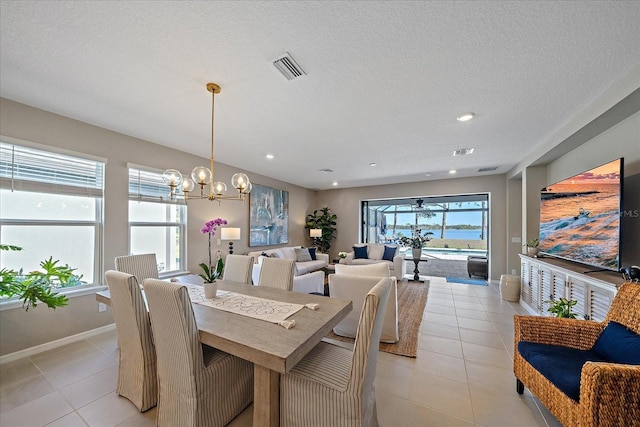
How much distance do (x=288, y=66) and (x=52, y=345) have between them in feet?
12.5

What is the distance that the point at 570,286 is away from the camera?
2.57m

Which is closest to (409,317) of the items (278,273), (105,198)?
(278,273)

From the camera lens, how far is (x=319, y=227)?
7441 millimetres

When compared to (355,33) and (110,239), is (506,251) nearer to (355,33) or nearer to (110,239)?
(355,33)

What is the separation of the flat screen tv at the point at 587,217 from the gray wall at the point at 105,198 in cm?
524

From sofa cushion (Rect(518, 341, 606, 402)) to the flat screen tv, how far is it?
111cm

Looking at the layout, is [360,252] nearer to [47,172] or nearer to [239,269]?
[239,269]

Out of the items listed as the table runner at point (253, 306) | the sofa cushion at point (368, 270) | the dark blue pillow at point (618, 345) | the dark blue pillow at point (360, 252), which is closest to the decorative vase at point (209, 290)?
the table runner at point (253, 306)

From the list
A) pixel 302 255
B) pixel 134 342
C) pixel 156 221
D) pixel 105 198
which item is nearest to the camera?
pixel 134 342

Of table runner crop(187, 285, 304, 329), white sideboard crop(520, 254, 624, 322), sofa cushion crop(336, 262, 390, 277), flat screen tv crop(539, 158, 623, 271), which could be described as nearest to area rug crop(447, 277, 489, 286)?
white sideboard crop(520, 254, 624, 322)

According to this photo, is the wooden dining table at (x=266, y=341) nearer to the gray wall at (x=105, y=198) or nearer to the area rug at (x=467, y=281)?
the gray wall at (x=105, y=198)

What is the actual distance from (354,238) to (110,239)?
225 inches

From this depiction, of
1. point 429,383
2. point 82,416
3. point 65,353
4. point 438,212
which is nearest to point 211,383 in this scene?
point 82,416

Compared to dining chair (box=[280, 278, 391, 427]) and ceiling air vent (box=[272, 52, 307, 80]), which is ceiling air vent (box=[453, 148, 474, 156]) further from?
dining chair (box=[280, 278, 391, 427])
